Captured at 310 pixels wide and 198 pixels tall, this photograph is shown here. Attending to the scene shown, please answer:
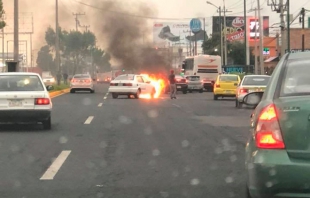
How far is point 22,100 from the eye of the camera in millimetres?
14766

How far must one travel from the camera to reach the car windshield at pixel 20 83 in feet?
49.5

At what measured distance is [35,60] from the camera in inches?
6225

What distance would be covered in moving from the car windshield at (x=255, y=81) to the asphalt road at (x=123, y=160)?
8.24m

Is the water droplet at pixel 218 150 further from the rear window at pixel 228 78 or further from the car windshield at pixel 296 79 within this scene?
the rear window at pixel 228 78

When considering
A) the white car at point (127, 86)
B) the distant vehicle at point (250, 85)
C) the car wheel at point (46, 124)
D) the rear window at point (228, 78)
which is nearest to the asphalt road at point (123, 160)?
the car wheel at point (46, 124)

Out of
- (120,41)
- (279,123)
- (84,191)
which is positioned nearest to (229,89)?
(120,41)

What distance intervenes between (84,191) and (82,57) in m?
101

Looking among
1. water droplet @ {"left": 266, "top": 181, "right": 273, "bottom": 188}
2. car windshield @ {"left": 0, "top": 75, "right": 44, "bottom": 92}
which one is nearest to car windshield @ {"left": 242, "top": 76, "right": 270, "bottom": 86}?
car windshield @ {"left": 0, "top": 75, "right": 44, "bottom": 92}

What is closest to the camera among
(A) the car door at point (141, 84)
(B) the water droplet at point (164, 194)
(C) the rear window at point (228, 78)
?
(B) the water droplet at point (164, 194)

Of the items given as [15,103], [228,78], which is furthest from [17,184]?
[228,78]

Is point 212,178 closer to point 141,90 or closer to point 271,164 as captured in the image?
point 271,164

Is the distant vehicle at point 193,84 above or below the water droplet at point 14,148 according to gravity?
above

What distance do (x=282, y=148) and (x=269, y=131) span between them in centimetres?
19

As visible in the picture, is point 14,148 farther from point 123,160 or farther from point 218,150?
point 218,150
